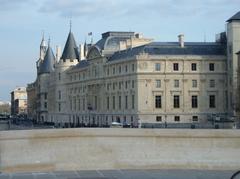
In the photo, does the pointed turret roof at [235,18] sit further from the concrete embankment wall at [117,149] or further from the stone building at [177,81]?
the concrete embankment wall at [117,149]

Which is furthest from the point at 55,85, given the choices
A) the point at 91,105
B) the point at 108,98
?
the point at 108,98

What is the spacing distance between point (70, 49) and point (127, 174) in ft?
450

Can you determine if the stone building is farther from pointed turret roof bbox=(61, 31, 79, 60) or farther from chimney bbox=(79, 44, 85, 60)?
chimney bbox=(79, 44, 85, 60)

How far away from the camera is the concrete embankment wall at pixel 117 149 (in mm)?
14742

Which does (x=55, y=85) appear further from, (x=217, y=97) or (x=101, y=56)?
(x=217, y=97)

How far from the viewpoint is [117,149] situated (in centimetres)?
1498

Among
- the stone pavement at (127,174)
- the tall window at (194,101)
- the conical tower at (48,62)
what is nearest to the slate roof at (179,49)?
the tall window at (194,101)

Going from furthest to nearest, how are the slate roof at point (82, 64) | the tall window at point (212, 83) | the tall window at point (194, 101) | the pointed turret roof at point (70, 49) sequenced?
the pointed turret roof at point (70, 49) → the slate roof at point (82, 64) → the tall window at point (212, 83) → the tall window at point (194, 101)

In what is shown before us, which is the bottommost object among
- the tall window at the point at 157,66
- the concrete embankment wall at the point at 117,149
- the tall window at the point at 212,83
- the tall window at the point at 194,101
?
the concrete embankment wall at the point at 117,149

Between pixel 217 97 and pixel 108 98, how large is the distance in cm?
2378

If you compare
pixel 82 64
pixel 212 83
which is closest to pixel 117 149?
pixel 212 83

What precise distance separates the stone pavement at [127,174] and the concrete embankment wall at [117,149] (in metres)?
0.36

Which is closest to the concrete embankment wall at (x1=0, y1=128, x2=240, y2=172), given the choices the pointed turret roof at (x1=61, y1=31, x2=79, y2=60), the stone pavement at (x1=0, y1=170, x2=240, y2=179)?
the stone pavement at (x1=0, y1=170, x2=240, y2=179)

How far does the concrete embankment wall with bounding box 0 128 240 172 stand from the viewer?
14.7m
